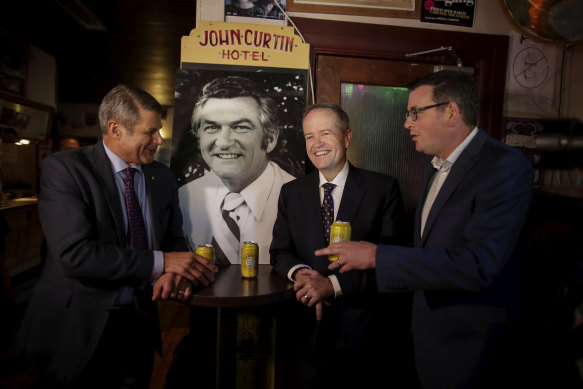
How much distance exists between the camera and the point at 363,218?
1942 millimetres

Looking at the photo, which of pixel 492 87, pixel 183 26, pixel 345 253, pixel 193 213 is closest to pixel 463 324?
pixel 345 253

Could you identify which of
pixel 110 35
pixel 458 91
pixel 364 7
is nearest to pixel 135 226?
pixel 458 91

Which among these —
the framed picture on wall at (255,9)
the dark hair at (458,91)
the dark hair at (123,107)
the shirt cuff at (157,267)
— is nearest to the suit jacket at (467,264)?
the dark hair at (458,91)

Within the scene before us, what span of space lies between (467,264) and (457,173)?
0.39m

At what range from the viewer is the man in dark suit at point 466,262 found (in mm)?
1372

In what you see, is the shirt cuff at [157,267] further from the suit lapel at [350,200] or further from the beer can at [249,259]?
the suit lapel at [350,200]

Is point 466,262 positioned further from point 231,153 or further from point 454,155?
point 231,153

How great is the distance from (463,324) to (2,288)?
5.03 metres

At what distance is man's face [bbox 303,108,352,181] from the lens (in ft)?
6.64

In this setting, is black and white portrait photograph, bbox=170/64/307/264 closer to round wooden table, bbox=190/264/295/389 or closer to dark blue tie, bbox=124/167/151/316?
round wooden table, bbox=190/264/295/389

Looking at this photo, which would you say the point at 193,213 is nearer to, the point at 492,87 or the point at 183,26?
the point at 492,87

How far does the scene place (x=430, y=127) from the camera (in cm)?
169

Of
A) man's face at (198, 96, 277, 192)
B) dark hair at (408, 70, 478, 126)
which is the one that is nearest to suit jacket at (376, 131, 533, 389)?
dark hair at (408, 70, 478, 126)

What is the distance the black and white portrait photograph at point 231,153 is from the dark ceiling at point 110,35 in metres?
1.99
